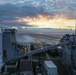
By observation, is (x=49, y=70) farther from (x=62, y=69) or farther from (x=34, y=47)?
(x=34, y=47)

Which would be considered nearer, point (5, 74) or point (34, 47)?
point (5, 74)

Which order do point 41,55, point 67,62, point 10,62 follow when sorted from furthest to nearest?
1. point 41,55
2. point 10,62
3. point 67,62

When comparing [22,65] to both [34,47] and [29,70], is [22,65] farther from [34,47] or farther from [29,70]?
[34,47]

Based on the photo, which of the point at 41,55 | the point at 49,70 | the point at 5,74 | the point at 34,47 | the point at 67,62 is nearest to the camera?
the point at 49,70

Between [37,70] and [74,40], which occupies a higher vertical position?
[74,40]

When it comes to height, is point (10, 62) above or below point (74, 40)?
below

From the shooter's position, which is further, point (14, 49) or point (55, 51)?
point (55, 51)

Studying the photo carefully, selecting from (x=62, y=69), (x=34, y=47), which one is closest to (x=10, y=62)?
(x=62, y=69)

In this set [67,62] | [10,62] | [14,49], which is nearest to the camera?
[67,62]

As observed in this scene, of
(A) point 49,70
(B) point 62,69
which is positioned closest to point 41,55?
(B) point 62,69
